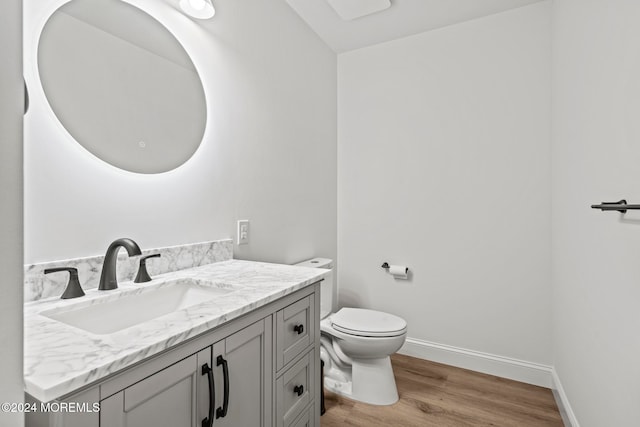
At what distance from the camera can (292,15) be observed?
218cm

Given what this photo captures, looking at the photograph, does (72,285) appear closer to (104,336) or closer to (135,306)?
(135,306)

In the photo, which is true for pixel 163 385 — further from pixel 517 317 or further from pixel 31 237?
pixel 517 317

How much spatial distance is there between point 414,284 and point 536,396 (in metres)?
0.96

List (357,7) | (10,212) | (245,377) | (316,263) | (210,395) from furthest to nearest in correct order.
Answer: (316,263) < (357,7) < (245,377) < (210,395) < (10,212)

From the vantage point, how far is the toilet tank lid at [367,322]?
1867 millimetres

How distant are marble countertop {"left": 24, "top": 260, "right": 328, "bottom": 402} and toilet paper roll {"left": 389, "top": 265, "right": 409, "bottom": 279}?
4.75 feet

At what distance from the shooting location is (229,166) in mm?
1664

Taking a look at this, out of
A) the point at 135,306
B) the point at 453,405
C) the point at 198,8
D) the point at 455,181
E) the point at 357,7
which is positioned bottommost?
the point at 453,405

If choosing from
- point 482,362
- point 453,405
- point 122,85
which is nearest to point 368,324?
point 453,405

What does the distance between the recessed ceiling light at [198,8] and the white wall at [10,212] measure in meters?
1.18

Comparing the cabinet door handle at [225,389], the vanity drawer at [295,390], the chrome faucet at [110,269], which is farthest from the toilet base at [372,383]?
the chrome faucet at [110,269]

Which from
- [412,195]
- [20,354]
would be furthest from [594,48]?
[20,354]

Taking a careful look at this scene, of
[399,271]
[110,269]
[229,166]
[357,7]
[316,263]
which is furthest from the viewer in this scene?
[399,271]

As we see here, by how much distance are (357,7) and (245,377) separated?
2.20 meters
